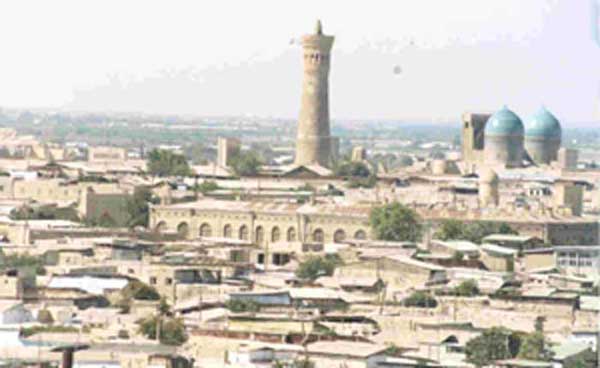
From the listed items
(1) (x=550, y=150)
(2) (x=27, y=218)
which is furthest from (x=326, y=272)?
(1) (x=550, y=150)

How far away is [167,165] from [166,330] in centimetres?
3659

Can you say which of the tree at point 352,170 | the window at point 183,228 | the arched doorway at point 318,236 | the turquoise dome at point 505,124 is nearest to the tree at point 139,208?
the window at point 183,228

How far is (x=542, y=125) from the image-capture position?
213 ft

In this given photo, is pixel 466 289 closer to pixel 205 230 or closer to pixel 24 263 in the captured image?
pixel 24 263

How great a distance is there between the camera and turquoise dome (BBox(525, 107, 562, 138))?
211 ft

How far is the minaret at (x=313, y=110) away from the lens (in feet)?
202

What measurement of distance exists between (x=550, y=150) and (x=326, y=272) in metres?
30.8

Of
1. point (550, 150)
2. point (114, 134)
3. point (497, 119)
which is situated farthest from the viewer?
point (114, 134)

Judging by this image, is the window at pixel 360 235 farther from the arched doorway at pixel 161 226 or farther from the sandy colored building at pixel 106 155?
the sandy colored building at pixel 106 155

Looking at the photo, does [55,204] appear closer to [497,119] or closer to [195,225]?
[195,225]

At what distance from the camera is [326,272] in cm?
3575

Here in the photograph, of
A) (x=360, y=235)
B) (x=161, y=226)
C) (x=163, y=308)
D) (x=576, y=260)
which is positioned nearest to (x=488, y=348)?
(x=163, y=308)

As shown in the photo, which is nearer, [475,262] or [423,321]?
[423,321]

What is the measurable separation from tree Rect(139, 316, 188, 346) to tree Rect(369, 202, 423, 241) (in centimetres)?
1583
